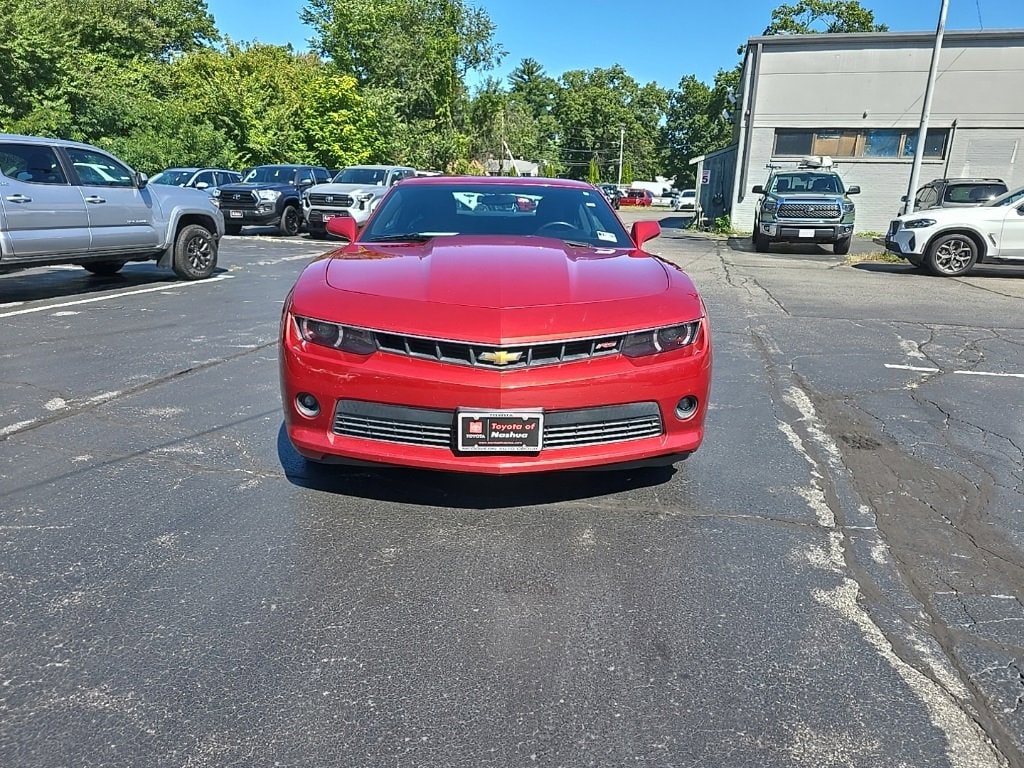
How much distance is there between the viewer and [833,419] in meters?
4.90

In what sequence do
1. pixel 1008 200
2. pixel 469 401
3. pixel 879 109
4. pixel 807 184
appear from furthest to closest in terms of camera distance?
pixel 879 109
pixel 807 184
pixel 1008 200
pixel 469 401

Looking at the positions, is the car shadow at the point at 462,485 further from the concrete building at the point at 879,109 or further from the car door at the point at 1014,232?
the concrete building at the point at 879,109

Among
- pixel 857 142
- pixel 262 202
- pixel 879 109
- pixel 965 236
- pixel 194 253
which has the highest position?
pixel 879 109

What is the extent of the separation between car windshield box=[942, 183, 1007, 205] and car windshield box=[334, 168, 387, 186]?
519 inches

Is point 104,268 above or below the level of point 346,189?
below

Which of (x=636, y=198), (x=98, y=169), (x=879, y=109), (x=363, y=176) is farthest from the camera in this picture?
(x=636, y=198)

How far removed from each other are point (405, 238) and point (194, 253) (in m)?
7.61

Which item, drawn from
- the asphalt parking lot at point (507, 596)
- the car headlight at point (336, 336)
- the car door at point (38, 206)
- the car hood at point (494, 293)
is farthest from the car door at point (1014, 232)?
the car door at point (38, 206)

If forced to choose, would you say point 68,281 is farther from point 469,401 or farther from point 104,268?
point 469,401

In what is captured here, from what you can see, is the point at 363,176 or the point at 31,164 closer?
the point at 31,164

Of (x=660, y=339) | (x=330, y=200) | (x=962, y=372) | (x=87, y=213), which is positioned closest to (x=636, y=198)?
(x=330, y=200)

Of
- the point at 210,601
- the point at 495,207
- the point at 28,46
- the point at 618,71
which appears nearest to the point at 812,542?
the point at 210,601

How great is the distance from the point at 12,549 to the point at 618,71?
105 meters

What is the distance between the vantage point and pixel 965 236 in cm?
1255
